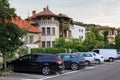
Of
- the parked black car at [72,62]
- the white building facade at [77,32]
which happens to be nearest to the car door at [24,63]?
the parked black car at [72,62]

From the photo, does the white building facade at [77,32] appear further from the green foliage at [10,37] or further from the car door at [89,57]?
the green foliage at [10,37]

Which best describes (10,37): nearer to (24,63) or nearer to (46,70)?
(24,63)

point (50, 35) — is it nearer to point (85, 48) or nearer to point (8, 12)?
point (85, 48)

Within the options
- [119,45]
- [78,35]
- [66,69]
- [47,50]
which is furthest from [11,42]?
[119,45]

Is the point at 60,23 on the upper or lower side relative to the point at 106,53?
upper

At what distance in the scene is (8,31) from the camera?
89.5ft

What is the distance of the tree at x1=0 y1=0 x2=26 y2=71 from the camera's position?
26766 mm

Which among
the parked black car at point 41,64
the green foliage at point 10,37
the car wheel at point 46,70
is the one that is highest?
the green foliage at point 10,37

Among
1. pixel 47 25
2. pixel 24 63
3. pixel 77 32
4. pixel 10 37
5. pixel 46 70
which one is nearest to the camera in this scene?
pixel 10 37

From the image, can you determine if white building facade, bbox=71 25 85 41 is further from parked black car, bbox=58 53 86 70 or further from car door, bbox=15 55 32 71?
car door, bbox=15 55 32 71

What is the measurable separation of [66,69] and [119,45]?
6464cm

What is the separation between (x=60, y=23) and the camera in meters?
76.9

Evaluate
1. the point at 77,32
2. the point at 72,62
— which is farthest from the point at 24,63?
the point at 77,32

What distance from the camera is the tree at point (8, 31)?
26.8 meters
